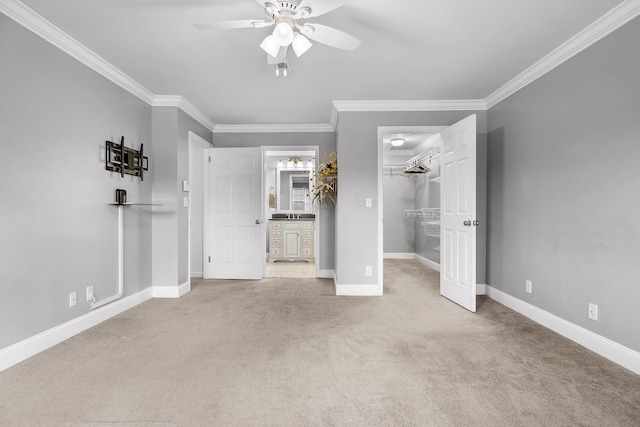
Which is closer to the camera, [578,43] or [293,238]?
[578,43]

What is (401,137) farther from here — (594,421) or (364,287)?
(594,421)

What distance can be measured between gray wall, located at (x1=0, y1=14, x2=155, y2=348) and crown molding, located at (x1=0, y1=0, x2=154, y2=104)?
0.05m

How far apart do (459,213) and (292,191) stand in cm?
413

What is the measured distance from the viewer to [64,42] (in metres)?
2.40

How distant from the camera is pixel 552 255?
107 inches

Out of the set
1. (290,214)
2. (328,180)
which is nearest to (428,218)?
(328,180)

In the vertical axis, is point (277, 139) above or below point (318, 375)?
above

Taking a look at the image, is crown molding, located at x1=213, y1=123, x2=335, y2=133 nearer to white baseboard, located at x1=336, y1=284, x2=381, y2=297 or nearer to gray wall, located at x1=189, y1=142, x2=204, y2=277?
gray wall, located at x1=189, y1=142, x2=204, y2=277

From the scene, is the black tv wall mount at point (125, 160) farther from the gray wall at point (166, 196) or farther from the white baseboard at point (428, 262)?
the white baseboard at point (428, 262)

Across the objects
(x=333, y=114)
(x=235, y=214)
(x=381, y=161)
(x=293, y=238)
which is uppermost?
(x=333, y=114)

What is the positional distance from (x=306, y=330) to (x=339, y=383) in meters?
0.86

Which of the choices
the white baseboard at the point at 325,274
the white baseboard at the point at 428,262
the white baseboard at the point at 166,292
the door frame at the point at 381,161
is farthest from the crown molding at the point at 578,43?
the white baseboard at the point at 166,292

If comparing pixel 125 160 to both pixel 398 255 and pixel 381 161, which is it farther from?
pixel 398 255

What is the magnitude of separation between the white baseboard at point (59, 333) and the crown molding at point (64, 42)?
88.9 inches
